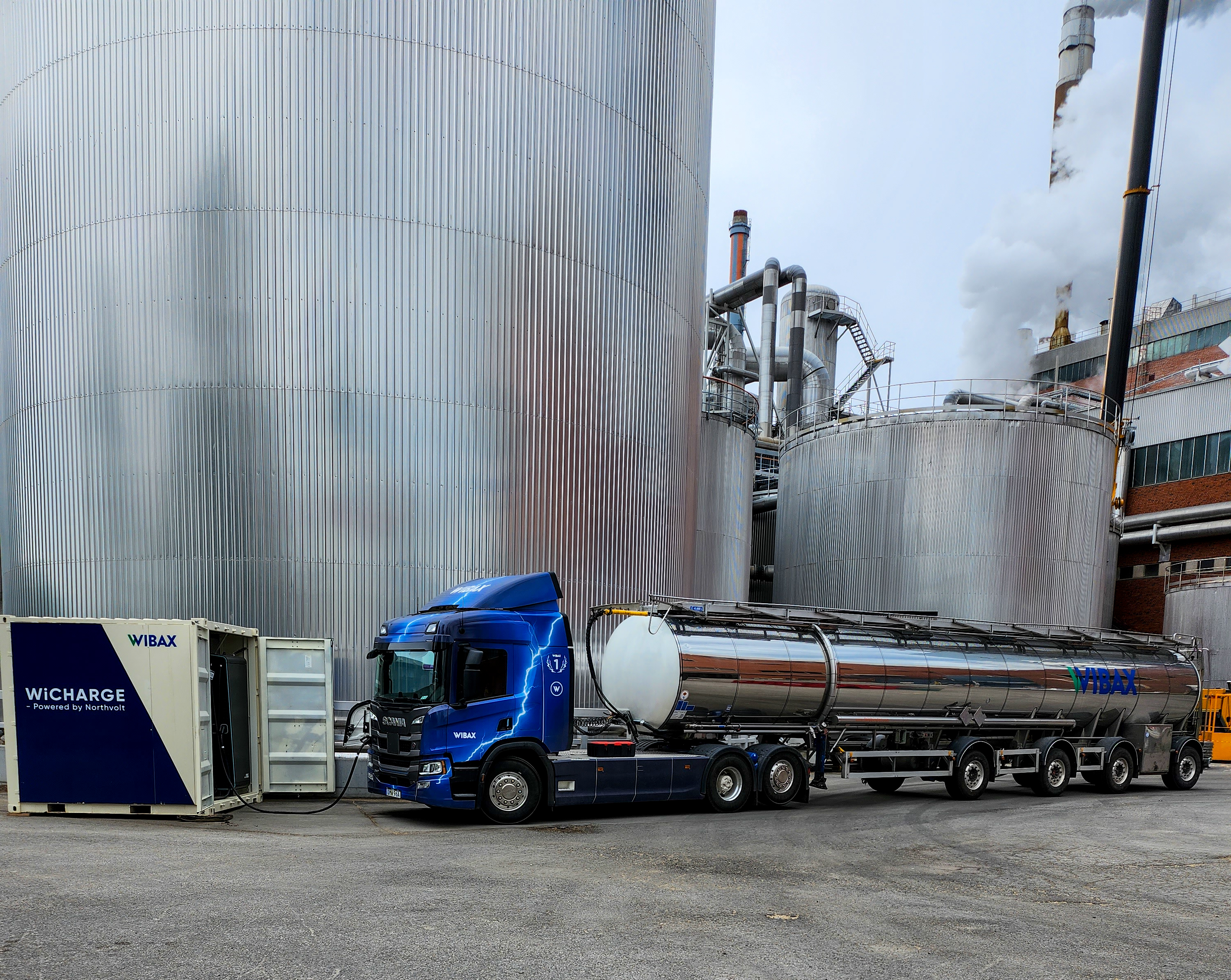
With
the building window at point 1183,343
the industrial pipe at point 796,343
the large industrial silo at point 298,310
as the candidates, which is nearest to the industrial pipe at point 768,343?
the industrial pipe at point 796,343

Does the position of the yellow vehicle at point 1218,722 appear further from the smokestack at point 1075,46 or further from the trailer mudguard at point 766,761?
the smokestack at point 1075,46

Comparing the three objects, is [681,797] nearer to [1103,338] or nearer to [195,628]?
[195,628]

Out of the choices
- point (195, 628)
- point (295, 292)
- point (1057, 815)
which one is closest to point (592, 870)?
point (195, 628)

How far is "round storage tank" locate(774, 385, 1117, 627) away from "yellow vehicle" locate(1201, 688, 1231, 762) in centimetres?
364

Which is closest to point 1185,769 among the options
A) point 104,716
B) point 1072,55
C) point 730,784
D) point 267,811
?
point 730,784

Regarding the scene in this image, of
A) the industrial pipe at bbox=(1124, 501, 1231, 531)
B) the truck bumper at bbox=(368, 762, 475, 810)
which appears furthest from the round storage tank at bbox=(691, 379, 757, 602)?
the industrial pipe at bbox=(1124, 501, 1231, 531)

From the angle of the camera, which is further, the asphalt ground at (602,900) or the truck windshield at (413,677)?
the truck windshield at (413,677)

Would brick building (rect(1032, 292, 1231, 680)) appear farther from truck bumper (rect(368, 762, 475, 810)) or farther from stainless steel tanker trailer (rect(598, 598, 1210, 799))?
truck bumper (rect(368, 762, 475, 810))

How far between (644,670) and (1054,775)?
9.69 m

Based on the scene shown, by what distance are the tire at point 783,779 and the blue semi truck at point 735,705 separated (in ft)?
0.08

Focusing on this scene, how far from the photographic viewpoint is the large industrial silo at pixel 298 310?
18.7 m

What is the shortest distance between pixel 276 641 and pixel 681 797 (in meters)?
7.10

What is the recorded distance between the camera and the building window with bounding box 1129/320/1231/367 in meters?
53.2

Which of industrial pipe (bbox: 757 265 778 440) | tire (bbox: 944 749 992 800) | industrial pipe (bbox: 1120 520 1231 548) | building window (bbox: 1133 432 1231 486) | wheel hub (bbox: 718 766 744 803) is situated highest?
industrial pipe (bbox: 757 265 778 440)
